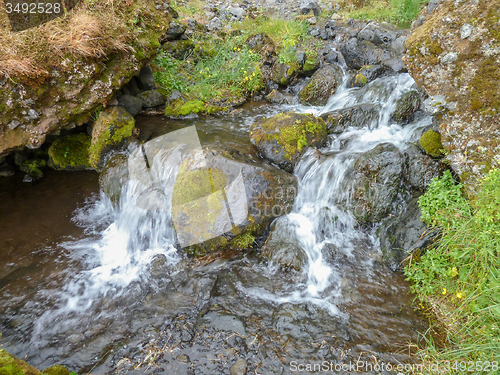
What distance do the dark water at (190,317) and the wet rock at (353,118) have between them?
3.28m

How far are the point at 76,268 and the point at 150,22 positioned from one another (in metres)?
6.43

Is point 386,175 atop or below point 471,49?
below

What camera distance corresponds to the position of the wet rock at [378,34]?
928cm

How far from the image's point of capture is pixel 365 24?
10.5 m

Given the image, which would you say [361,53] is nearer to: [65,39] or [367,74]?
[367,74]

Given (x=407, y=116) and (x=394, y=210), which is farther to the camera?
(x=407, y=116)

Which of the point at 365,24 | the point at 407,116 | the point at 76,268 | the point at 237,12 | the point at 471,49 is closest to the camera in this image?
the point at 471,49

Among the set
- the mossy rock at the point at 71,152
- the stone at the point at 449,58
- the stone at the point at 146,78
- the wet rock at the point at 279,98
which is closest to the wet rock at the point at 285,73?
the wet rock at the point at 279,98

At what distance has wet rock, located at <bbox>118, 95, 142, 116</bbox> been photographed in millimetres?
7184

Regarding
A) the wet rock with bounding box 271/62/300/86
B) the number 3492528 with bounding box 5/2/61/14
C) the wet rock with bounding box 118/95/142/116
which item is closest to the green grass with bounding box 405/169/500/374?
the wet rock with bounding box 271/62/300/86

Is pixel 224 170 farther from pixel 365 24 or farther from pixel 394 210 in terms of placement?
pixel 365 24

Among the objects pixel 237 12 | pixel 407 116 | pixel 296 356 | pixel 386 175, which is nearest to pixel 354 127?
pixel 407 116

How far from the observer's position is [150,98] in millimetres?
7996

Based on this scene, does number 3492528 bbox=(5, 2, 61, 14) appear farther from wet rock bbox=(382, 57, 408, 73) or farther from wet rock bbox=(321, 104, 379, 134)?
wet rock bbox=(382, 57, 408, 73)
